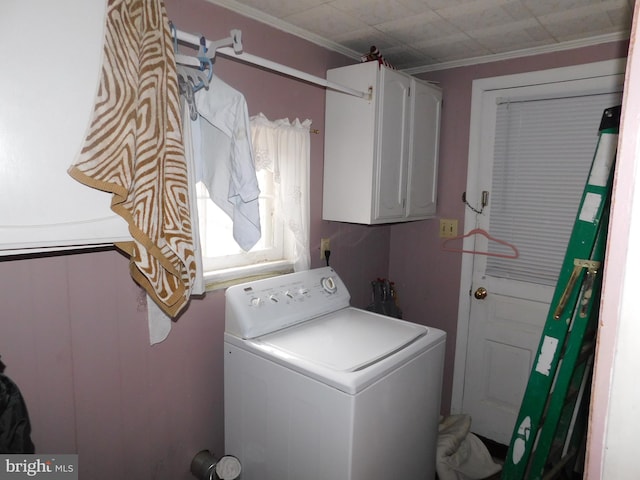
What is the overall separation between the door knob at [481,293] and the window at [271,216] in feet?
3.67

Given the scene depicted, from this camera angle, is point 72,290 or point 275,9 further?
point 275,9

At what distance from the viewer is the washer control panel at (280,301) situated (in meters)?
1.78

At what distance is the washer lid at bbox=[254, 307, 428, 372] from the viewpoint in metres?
1.58

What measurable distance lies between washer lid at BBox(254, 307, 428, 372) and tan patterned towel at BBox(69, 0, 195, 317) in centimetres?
60

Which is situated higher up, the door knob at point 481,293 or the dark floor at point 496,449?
the door knob at point 481,293

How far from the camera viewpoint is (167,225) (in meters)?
1.22

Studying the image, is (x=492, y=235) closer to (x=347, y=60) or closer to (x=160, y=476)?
(x=347, y=60)

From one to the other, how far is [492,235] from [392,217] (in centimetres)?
67

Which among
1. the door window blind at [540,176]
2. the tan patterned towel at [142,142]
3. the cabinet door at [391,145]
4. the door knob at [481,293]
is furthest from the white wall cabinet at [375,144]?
the tan patterned towel at [142,142]

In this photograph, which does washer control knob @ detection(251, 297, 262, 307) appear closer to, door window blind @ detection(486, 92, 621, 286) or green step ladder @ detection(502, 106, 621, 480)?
green step ladder @ detection(502, 106, 621, 480)

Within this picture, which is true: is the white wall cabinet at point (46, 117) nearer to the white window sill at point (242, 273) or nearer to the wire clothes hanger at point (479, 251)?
the white window sill at point (242, 273)

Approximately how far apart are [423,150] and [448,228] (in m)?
0.52

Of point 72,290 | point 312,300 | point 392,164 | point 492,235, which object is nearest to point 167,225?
point 72,290

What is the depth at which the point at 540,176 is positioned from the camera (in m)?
2.36
